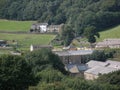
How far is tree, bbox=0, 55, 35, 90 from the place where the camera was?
31.3 metres

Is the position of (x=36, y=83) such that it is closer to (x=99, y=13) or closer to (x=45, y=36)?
(x=45, y=36)

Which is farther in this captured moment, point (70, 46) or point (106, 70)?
point (70, 46)

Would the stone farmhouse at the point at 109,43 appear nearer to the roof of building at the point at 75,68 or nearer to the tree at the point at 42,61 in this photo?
the roof of building at the point at 75,68

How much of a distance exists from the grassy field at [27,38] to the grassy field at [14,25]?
385 centimetres

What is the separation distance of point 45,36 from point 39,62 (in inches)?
1320

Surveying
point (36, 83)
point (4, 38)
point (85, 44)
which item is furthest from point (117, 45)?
point (36, 83)

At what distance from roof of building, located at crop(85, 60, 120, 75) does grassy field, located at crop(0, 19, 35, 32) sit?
28146mm

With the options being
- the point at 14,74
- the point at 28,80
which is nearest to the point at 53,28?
the point at 28,80

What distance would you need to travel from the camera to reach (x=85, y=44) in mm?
69688

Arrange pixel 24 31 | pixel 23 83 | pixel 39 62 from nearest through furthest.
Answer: pixel 23 83
pixel 39 62
pixel 24 31

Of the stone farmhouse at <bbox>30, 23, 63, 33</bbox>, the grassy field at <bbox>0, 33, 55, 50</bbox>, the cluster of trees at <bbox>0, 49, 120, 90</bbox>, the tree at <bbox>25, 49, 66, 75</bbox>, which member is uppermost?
the cluster of trees at <bbox>0, 49, 120, 90</bbox>

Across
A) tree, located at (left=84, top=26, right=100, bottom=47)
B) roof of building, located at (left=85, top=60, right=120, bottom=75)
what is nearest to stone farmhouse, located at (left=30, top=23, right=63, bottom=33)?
tree, located at (left=84, top=26, right=100, bottom=47)

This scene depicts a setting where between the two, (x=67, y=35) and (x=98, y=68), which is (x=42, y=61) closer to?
(x=98, y=68)

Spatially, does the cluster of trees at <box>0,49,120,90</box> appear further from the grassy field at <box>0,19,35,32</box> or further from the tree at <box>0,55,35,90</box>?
the grassy field at <box>0,19,35,32</box>
